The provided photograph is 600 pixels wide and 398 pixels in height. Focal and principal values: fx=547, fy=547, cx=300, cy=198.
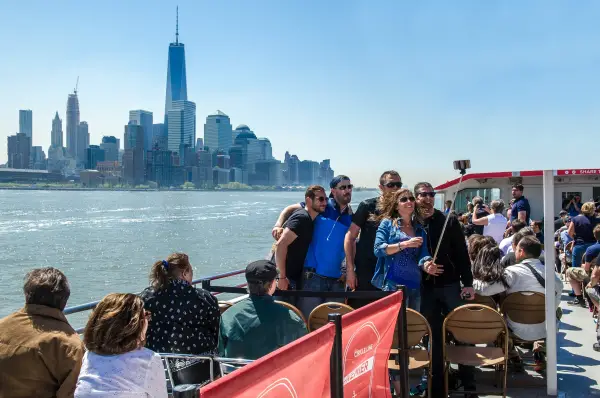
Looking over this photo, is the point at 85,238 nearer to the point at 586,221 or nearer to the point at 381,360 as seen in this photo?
the point at 586,221

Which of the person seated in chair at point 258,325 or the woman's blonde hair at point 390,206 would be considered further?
the woman's blonde hair at point 390,206

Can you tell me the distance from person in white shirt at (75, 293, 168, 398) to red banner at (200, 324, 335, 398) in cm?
95

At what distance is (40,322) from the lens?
3.31m

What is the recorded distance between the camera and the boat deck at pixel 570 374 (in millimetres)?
4934

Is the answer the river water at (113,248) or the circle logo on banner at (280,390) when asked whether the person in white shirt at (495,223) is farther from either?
the river water at (113,248)

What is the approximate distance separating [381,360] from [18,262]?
123 ft

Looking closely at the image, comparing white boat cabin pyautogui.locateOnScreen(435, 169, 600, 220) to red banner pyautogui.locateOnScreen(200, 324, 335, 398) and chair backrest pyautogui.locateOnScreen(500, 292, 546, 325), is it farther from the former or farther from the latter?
red banner pyautogui.locateOnScreen(200, 324, 335, 398)

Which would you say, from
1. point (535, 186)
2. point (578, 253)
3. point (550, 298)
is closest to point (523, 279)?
point (550, 298)

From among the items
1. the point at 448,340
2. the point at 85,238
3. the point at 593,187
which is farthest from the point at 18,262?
the point at 448,340

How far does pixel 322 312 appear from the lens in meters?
4.63

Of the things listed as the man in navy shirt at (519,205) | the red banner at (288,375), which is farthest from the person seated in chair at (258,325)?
the man in navy shirt at (519,205)

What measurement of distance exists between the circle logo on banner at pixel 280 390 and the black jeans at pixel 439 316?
2882mm

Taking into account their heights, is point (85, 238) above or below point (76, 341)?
below

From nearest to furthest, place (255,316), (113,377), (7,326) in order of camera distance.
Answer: (113,377)
(7,326)
(255,316)
